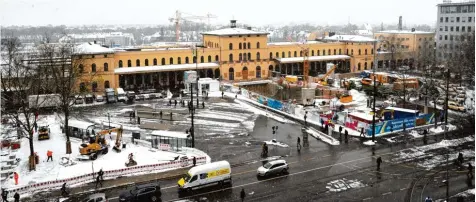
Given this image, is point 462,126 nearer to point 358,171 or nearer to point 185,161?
point 358,171

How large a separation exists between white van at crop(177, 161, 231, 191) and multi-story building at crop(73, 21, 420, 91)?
103ft

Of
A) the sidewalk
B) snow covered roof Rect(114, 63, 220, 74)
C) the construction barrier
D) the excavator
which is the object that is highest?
snow covered roof Rect(114, 63, 220, 74)

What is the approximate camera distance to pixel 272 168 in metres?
26.8

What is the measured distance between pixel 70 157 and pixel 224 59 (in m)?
36.5

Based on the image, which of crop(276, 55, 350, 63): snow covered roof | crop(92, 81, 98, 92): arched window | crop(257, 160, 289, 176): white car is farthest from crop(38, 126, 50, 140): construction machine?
crop(276, 55, 350, 63): snow covered roof

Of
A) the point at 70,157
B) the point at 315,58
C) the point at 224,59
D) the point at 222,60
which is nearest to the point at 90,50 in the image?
the point at 222,60

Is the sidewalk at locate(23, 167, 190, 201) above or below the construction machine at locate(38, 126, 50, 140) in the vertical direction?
below

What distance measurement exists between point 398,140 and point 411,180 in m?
8.81

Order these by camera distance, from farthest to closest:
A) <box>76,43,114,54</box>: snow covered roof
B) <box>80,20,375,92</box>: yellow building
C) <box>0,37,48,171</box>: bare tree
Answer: <box>80,20,375,92</box>: yellow building → <box>76,43,114,54</box>: snow covered roof → <box>0,37,48,171</box>: bare tree

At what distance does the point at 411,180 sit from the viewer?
26.1 meters

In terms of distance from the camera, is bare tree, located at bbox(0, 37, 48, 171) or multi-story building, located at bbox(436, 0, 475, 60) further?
multi-story building, located at bbox(436, 0, 475, 60)

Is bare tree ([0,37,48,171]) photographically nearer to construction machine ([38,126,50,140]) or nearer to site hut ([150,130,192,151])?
construction machine ([38,126,50,140])

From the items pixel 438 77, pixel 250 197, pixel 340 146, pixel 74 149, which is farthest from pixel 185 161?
pixel 438 77

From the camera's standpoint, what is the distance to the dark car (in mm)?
22875
